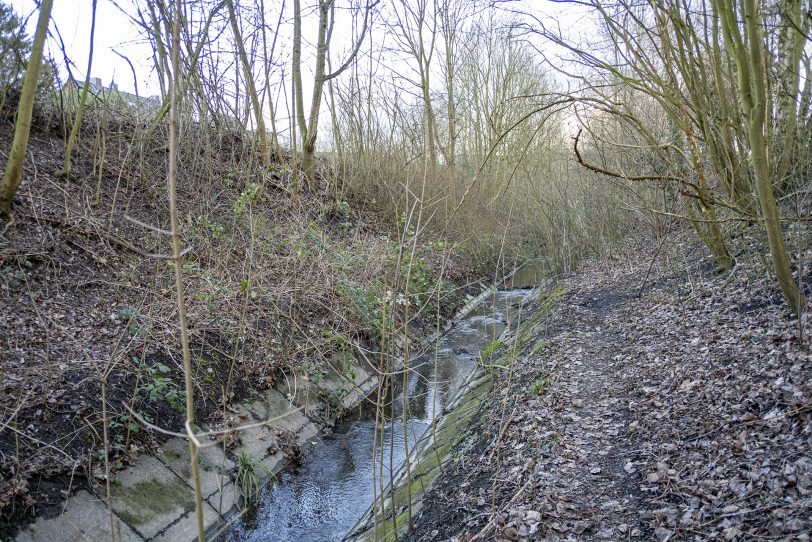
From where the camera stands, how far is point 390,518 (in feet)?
15.8

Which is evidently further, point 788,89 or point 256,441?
point 788,89

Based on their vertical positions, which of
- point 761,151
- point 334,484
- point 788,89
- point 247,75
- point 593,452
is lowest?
point 334,484

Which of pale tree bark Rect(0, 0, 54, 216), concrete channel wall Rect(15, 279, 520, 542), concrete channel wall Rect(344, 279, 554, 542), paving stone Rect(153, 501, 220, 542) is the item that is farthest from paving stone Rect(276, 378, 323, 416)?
pale tree bark Rect(0, 0, 54, 216)

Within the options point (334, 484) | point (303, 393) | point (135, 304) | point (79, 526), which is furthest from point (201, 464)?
point (135, 304)

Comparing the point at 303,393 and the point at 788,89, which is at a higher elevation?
the point at 788,89

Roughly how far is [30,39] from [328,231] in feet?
21.9

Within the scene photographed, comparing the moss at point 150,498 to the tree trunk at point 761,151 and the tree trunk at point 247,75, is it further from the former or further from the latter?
the tree trunk at point 247,75

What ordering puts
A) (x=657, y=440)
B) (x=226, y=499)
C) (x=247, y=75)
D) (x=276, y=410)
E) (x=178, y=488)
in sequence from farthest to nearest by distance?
(x=247, y=75) → (x=276, y=410) → (x=226, y=499) → (x=178, y=488) → (x=657, y=440)

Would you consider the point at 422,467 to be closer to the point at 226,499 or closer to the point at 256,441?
the point at 256,441

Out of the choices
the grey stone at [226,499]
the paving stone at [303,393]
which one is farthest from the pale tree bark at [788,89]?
the grey stone at [226,499]

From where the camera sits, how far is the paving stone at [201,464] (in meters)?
5.35

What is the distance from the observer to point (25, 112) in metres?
7.09

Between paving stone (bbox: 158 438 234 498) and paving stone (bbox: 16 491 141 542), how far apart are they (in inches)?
32.0

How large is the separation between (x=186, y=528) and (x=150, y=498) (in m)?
0.41
